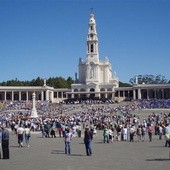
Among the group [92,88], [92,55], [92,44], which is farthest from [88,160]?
[92,55]

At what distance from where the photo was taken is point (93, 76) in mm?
110188

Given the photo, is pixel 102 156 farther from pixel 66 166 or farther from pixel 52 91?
pixel 52 91

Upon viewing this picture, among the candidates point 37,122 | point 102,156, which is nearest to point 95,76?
point 37,122

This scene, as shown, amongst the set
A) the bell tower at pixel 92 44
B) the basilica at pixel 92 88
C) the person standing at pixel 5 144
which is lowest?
the person standing at pixel 5 144

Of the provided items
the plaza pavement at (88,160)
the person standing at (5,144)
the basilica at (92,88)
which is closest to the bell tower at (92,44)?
the basilica at (92,88)

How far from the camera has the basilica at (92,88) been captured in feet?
347

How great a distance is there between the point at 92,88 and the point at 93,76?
4.40 m

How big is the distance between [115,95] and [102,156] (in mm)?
92662

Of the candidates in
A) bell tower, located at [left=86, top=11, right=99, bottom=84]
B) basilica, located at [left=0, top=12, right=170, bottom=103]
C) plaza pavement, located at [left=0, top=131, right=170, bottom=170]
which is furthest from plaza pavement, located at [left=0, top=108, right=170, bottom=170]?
bell tower, located at [left=86, top=11, right=99, bottom=84]

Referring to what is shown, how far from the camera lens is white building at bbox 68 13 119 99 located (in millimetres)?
106500

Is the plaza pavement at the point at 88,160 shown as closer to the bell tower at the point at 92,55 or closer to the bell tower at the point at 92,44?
the bell tower at the point at 92,55

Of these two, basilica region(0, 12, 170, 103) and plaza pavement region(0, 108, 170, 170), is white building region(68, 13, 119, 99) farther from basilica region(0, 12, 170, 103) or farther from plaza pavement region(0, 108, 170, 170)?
plaza pavement region(0, 108, 170, 170)

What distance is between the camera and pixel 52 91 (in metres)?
114

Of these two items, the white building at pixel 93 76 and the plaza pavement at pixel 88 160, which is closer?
the plaza pavement at pixel 88 160
